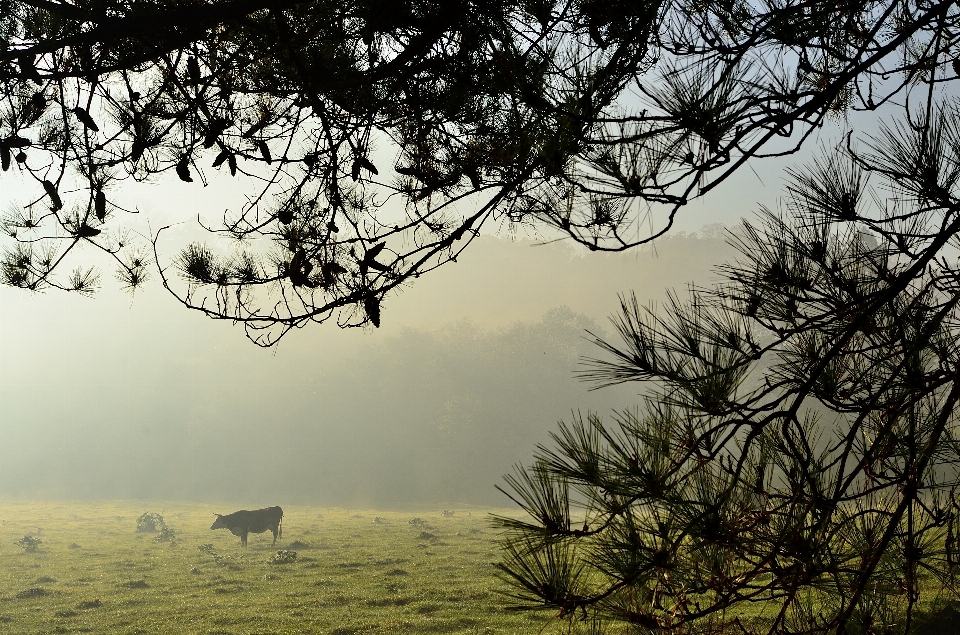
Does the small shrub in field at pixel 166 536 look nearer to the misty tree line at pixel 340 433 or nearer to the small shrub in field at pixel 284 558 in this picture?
the small shrub in field at pixel 284 558

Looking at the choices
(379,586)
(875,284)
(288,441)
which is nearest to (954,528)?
(875,284)

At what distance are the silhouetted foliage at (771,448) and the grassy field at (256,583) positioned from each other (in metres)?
2.78

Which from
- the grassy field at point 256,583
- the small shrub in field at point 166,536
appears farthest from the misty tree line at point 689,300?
the small shrub in field at point 166,536

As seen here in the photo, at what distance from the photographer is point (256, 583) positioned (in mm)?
8461

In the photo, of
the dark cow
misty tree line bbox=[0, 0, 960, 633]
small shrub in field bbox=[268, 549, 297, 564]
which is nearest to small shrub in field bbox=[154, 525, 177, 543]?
the dark cow

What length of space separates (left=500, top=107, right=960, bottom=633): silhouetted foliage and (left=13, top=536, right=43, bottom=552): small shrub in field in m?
13.1

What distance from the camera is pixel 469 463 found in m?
26.6

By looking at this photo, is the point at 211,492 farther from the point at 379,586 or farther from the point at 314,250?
the point at 314,250

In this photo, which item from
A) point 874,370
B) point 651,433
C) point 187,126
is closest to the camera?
point 651,433

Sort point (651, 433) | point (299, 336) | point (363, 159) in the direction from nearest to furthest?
1. point (651, 433)
2. point (363, 159)
3. point (299, 336)

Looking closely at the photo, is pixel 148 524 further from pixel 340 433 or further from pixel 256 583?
pixel 340 433

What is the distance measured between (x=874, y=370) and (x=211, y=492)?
2727cm

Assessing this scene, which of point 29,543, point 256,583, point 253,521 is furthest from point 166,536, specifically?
point 256,583

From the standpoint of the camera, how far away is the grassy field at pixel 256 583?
260 inches
